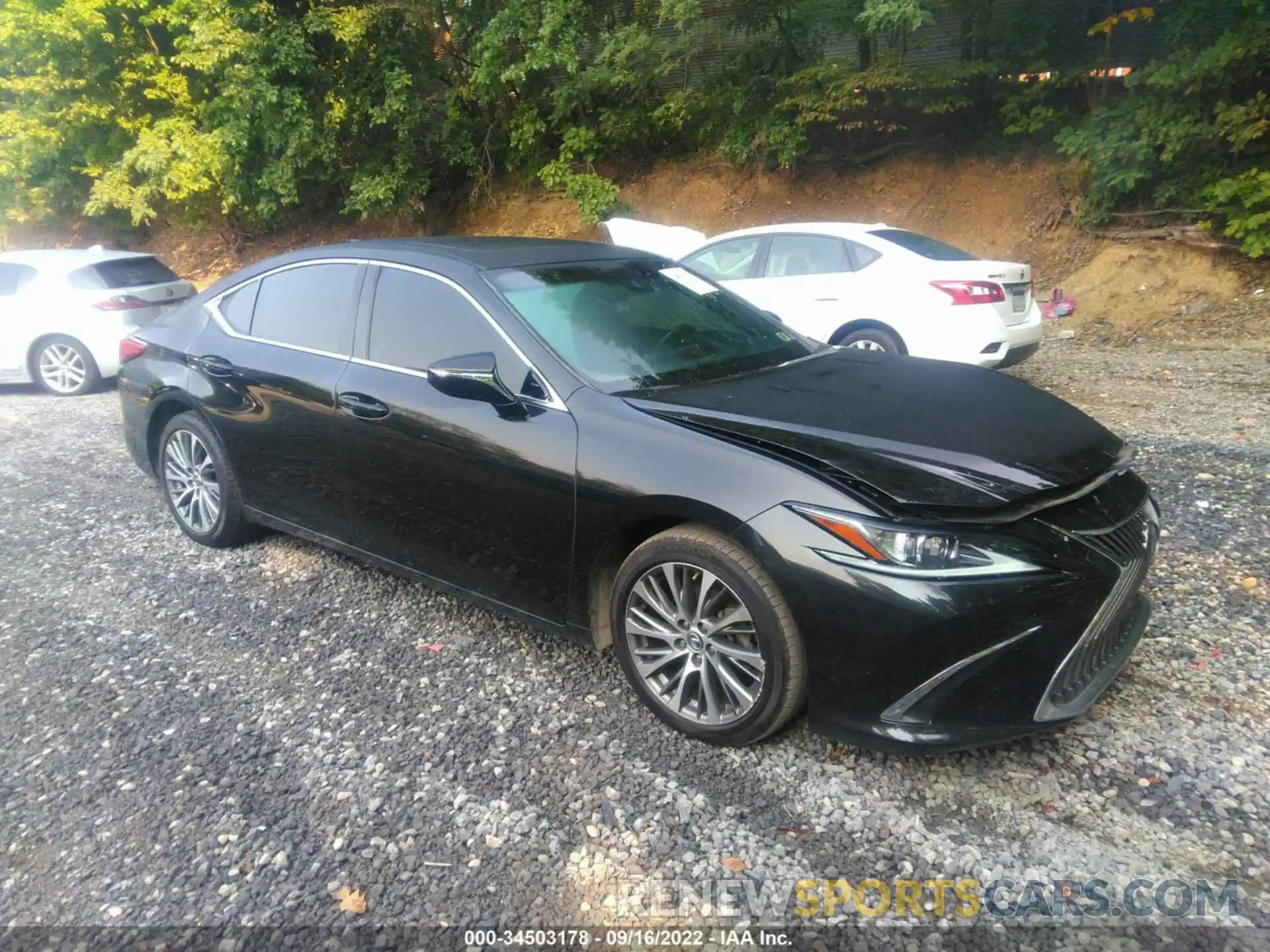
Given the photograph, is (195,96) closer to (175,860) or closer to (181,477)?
(181,477)

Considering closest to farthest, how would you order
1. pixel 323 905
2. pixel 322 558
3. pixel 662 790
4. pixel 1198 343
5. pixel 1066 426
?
pixel 323 905 < pixel 662 790 < pixel 1066 426 < pixel 322 558 < pixel 1198 343

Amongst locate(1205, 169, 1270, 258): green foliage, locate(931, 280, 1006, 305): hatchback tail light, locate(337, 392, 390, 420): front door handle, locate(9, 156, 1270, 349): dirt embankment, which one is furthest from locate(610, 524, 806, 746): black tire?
locate(1205, 169, 1270, 258): green foliage

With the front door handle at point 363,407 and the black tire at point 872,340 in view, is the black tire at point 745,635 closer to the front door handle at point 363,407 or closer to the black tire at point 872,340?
the front door handle at point 363,407

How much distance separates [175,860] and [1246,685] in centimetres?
366

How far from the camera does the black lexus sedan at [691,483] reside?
104 inches

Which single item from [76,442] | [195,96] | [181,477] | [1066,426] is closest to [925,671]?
[1066,426]

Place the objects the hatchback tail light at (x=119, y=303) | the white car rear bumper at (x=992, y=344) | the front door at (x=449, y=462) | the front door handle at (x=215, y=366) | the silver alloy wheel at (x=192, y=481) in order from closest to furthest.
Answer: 1. the front door at (x=449, y=462)
2. the front door handle at (x=215, y=366)
3. the silver alloy wheel at (x=192, y=481)
4. the white car rear bumper at (x=992, y=344)
5. the hatchback tail light at (x=119, y=303)

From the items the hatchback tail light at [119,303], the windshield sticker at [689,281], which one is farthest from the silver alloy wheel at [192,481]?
the hatchback tail light at [119,303]

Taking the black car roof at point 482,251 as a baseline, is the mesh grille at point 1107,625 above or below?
below

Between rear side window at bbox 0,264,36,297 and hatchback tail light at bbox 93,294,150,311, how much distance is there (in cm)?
84

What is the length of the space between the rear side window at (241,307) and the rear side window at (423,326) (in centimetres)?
102

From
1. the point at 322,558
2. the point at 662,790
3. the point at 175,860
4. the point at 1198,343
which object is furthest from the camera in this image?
the point at 1198,343

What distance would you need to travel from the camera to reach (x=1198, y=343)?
9.81 metres

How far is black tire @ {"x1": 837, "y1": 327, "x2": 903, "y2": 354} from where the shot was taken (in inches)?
310
